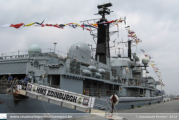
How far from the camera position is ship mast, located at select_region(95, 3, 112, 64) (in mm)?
25703

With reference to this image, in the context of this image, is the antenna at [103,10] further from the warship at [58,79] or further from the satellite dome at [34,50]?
the satellite dome at [34,50]

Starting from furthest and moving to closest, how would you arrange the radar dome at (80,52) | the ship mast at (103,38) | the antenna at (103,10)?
the antenna at (103,10) → the ship mast at (103,38) → the radar dome at (80,52)

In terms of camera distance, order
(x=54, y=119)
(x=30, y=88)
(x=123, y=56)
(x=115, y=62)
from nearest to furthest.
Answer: (x=30, y=88)
(x=54, y=119)
(x=115, y=62)
(x=123, y=56)

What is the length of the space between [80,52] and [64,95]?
9103 millimetres

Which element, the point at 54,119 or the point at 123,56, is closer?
the point at 54,119

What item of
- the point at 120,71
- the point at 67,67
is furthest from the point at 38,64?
the point at 120,71

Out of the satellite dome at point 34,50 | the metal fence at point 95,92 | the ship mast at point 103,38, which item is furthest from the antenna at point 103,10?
the satellite dome at point 34,50

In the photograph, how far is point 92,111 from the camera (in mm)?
10148

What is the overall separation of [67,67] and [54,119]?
4248 millimetres

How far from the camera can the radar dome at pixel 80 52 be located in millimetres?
19438

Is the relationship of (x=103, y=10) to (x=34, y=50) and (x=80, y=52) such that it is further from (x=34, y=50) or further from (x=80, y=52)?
(x=34, y=50)

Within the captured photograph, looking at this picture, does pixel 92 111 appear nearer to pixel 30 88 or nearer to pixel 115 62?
pixel 30 88

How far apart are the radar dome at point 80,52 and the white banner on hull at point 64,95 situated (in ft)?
26.8

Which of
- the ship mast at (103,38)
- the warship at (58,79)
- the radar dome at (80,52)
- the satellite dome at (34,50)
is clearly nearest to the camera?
the warship at (58,79)
